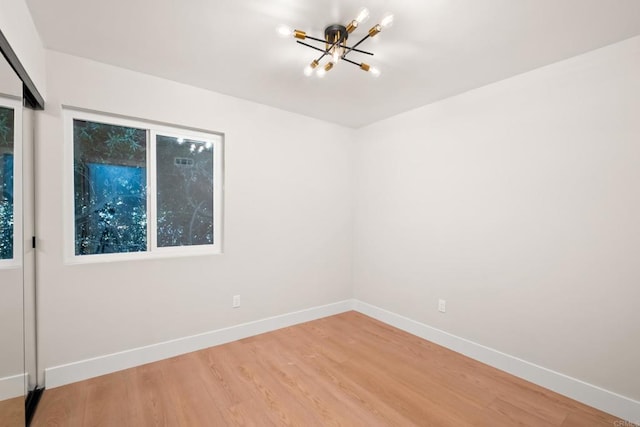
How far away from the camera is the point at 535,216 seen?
230 centimetres

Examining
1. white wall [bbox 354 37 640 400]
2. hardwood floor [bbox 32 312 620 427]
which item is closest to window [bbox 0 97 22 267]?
hardwood floor [bbox 32 312 620 427]

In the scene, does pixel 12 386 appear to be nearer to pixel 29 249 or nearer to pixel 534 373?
pixel 29 249

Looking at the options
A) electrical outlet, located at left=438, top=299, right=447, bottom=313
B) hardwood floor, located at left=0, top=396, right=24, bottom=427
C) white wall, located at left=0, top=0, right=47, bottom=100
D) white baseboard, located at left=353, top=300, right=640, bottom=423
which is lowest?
white baseboard, located at left=353, top=300, right=640, bottom=423

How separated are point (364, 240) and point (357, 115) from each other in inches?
62.8

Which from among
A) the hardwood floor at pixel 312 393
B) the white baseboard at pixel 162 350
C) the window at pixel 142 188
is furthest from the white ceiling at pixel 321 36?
the hardwood floor at pixel 312 393

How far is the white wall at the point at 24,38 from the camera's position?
1.42 meters

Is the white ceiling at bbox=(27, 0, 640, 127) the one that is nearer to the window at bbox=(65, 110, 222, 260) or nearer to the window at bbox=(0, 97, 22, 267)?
the window at bbox=(65, 110, 222, 260)

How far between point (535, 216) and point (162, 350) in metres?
3.36

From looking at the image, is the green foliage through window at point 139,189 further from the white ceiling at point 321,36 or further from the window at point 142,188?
the white ceiling at point 321,36

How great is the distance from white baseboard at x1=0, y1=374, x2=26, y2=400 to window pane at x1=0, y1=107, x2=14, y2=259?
635mm

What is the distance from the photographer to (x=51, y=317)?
2.13m

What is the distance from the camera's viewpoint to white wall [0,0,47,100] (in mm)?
1419

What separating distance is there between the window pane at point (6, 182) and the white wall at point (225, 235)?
61cm

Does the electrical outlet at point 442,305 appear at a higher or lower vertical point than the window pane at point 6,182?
lower
